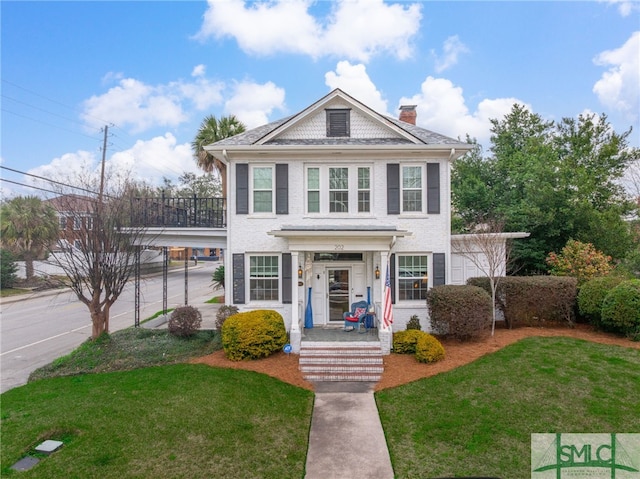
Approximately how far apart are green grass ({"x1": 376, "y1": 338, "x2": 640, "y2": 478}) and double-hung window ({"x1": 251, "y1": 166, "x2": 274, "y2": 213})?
6864 mm

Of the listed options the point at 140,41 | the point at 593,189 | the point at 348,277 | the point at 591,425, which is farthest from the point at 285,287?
the point at 593,189

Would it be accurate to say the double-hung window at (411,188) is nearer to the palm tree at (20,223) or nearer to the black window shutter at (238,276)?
the black window shutter at (238,276)

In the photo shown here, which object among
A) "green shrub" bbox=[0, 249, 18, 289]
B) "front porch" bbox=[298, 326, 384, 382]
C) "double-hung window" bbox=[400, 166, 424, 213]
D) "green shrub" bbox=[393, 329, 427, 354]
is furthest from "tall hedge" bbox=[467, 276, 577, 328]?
"green shrub" bbox=[0, 249, 18, 289]

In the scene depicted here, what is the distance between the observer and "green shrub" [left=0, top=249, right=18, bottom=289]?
93.8ft

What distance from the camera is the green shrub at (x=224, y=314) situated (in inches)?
448

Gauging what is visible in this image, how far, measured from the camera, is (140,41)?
46.0 feet

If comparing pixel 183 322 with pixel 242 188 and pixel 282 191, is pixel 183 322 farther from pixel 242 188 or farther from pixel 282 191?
pixel 282 191

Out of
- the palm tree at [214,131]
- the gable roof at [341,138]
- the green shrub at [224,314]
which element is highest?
the palm tree at [214,131]

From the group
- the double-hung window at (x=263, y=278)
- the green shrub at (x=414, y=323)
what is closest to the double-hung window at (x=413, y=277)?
the green shrub at (x=414, y=323)

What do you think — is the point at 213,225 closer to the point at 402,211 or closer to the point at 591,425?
the point at 402,211

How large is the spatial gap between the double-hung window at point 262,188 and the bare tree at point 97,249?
414 centimetres

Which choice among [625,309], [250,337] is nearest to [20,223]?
[250,337]

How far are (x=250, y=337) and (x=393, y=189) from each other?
6536mm

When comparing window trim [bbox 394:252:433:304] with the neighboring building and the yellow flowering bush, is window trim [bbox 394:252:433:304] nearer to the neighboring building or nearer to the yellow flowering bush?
the yellow flowering bush
